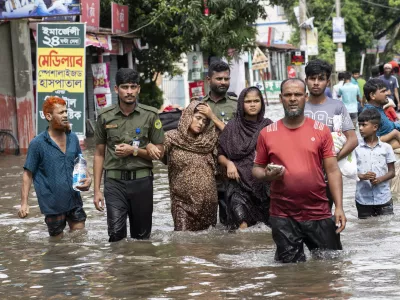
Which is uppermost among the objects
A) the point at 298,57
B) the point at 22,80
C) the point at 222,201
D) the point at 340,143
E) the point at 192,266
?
the point at 298,57

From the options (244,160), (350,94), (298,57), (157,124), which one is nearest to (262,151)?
Answer: (157,124)

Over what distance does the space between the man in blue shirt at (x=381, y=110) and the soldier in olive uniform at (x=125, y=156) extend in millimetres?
2794

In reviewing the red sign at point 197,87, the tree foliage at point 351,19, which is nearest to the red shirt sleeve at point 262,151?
the red sign at point 197,87

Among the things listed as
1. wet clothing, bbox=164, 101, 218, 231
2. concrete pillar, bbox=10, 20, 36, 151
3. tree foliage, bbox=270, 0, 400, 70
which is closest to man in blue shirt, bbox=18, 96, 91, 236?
wet clothing, bbox=164, 101, 218, 231

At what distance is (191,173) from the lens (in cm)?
955

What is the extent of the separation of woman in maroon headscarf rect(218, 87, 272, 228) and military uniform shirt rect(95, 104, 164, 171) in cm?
95

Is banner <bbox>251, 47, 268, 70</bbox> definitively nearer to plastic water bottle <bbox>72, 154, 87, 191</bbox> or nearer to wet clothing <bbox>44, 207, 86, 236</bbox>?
wet clothing <bbox>44, 207, 86, 236</bbox>

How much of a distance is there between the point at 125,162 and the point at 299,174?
222cm

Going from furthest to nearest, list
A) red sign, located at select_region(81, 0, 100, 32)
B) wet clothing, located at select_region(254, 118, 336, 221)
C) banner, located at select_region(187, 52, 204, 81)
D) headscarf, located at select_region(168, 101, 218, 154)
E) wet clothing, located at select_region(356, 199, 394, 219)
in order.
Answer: banner, located at select_region(187, 52, 204, 81) → red sign, located at select_region(81, 0, 100, 32) → wet clothing, located at select_region(356, 199, 394, 219) → headscarf, located at select_region(168, 101, 218, 154) → wet clothing, located at select_region(254, 118, 336, 221)

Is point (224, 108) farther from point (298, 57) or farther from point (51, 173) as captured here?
point (298, 57)

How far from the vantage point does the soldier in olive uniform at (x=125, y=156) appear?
862cm

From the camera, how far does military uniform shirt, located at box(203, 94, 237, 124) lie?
992 centimetres

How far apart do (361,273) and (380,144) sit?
2769mm

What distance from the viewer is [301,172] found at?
6.88 meters
